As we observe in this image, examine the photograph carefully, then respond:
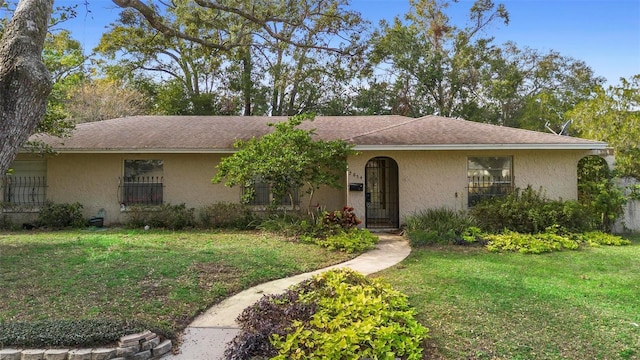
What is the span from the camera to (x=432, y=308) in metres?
5.00

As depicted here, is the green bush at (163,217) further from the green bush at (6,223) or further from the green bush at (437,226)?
the green bush at (437,226)

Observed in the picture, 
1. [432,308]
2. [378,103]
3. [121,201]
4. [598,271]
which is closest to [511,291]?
[432,308]

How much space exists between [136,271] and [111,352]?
2.88 meters

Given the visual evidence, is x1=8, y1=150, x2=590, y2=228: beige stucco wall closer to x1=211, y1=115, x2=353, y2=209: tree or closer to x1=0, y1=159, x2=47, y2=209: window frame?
x1=0, y1=159, x2=47, y2=209: window frame

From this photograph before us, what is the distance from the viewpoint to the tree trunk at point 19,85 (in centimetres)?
361

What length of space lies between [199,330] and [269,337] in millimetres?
1016

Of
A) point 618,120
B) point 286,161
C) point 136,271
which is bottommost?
point 136,271

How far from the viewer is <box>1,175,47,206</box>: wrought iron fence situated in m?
12.5

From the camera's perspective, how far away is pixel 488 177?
11992 millimetres

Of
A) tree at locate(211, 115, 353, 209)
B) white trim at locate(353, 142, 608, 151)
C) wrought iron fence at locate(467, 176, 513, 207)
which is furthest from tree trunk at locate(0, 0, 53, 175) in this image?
wrought iron fence at locate(467, 176, 513, 207)

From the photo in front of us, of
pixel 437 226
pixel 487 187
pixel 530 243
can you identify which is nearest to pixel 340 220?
pixel 437 226

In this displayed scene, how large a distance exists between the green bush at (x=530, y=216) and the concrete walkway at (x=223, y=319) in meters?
3.75

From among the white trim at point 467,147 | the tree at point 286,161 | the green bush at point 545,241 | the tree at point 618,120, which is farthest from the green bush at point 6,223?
the tree at point 618,120

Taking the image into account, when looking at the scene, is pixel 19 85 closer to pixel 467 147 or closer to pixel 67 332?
pixel 67 332
